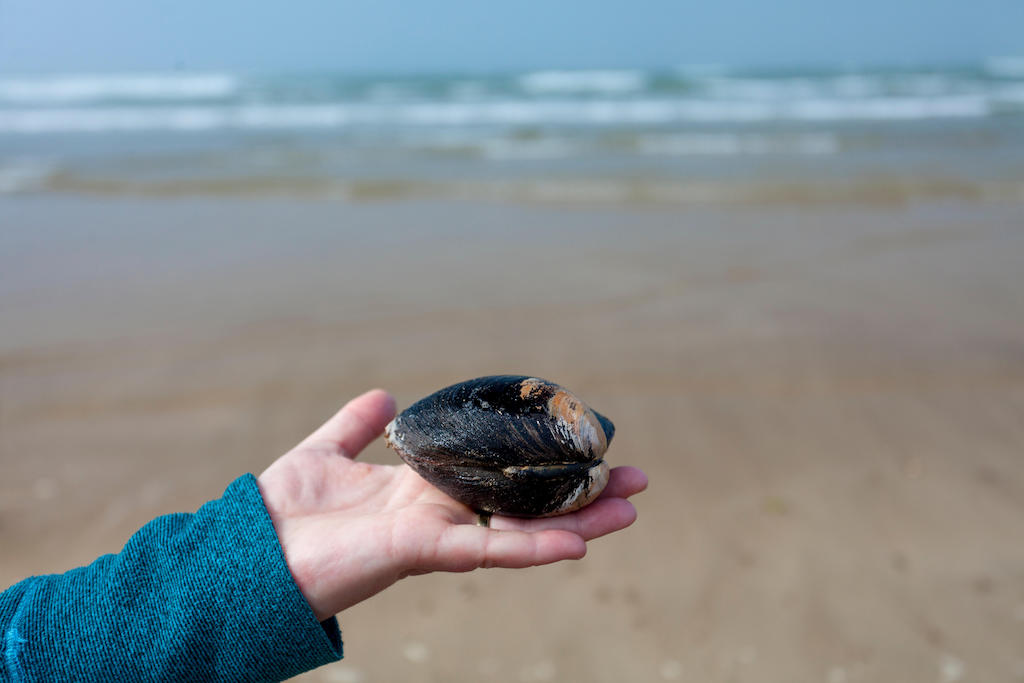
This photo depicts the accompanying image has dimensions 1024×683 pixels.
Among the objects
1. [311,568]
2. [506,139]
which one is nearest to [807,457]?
[311,568]

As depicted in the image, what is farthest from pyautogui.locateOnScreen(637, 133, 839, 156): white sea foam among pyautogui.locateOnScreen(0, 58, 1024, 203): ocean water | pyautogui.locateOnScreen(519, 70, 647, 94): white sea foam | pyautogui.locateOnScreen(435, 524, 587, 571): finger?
pyautogui.locateOnScreen(435, 524, 587, 571): finger

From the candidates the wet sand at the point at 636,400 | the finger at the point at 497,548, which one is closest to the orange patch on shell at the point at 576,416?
the finger at the point at 497,548

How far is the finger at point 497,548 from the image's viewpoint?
2.19m

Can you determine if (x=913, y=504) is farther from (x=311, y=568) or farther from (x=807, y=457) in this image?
(x=311, y=568)

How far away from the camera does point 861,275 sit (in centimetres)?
692

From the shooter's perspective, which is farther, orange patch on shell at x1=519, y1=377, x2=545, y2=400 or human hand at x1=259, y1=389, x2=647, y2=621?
orange patch on shell at x1=519, y1=377, x2=545, y2=400

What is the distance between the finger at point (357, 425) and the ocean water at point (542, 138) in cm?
741

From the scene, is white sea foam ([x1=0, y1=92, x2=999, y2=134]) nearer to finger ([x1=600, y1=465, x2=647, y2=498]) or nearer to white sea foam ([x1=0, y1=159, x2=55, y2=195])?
white sea foam ([x1=0, y1=159, x2=55, y2=195])

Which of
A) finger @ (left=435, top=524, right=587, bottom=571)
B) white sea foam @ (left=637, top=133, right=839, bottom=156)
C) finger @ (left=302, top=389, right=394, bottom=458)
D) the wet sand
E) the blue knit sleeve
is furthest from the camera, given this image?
white sea foam @ (left=637, top=133, right=839, bottom=156)

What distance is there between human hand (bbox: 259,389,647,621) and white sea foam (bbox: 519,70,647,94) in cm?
2342

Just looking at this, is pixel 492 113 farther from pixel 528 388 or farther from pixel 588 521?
pixel 588 521

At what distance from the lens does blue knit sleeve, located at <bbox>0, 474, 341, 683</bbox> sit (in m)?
2.07

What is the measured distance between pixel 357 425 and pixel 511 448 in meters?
0.84

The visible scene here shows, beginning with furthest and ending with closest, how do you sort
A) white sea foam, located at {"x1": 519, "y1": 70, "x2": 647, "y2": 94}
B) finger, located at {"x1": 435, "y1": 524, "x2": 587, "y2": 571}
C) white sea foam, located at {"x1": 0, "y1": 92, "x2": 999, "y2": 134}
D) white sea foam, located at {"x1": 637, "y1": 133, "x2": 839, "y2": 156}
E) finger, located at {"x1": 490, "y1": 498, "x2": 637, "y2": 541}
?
white sea foam, located at {"x1": 519, "y1": 70, "x2": 647, "y2": 94} → white sea foam, located at {"x1": 0, "y1": 92, "x2": 999, "y2": 134} → white sea foam, located at {"x1": 637, "y1": 133, "x2": 839, "y2": 156} → finger, located at {"x1": 490, "y1": 498, "x2": 637, "y2": 541} → finger, located at {"x1": 435, "y1": 524, "x2": 587, "y2": 571}
